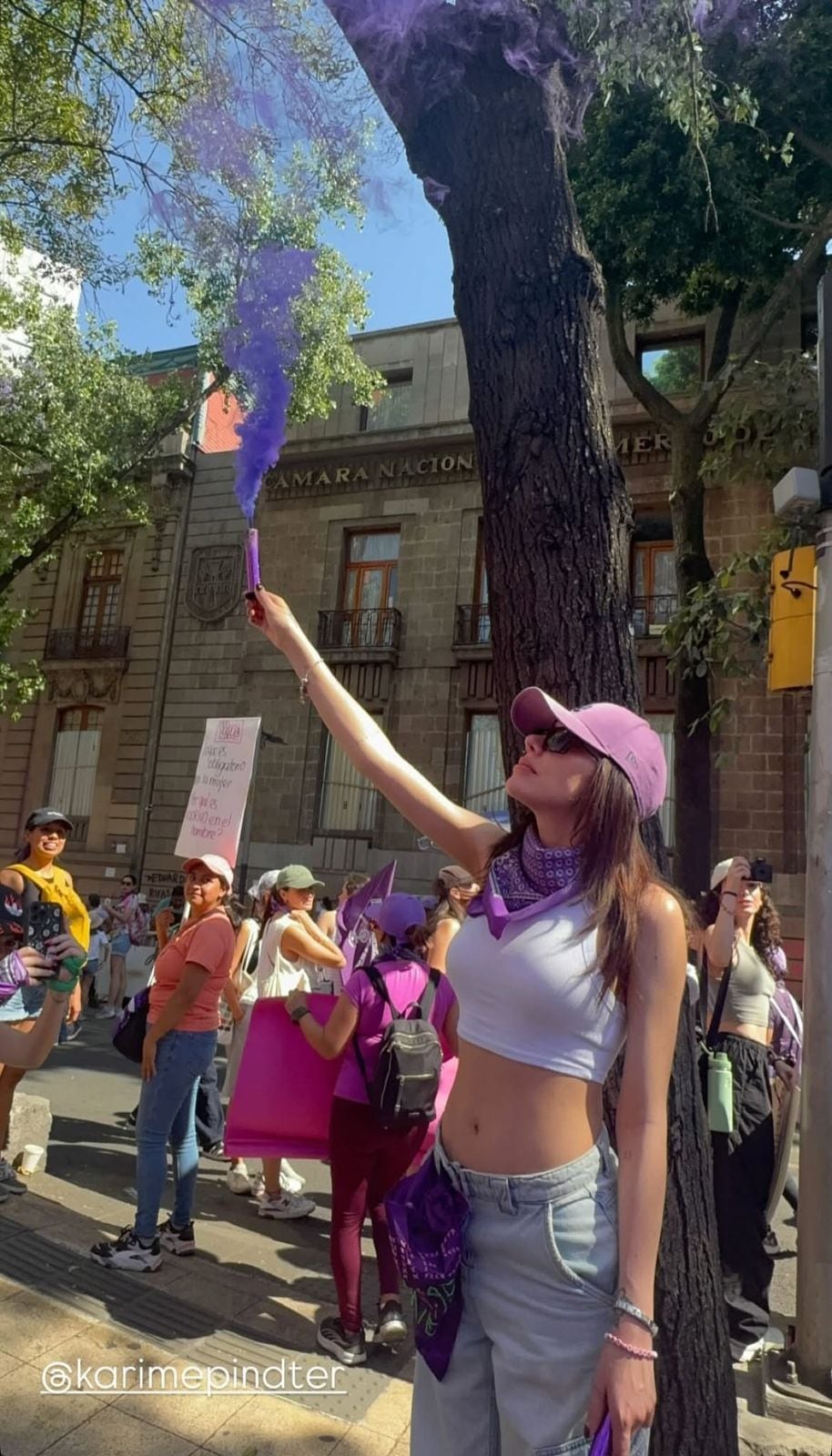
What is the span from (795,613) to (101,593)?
1958cm

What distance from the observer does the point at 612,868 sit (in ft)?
5.56

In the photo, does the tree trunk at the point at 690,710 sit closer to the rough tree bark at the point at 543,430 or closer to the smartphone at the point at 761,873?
the smartphone at the point at 761,873

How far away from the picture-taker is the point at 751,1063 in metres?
4.29

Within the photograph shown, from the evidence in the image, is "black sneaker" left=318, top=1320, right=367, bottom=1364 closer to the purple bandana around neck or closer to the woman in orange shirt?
the woman in orange shirt

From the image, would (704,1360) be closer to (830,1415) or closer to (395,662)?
(830,1415)

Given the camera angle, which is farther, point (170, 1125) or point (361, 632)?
point (361, 632)

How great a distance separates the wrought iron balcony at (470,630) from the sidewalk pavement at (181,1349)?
41.8ft

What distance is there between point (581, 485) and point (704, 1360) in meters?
2.29

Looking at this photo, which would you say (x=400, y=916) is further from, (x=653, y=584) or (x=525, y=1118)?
(x=653, y=584)

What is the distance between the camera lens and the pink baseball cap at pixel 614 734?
1.73 meters

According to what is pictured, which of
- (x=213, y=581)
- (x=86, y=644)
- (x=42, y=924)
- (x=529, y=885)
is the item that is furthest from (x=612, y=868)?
(x=86, y=644)

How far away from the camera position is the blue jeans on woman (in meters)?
4.13

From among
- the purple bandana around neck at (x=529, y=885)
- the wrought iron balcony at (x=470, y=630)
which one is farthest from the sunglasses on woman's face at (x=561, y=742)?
the wrought iron balcony at (x=470, y=630)

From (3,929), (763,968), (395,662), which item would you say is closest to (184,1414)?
(3,929)
